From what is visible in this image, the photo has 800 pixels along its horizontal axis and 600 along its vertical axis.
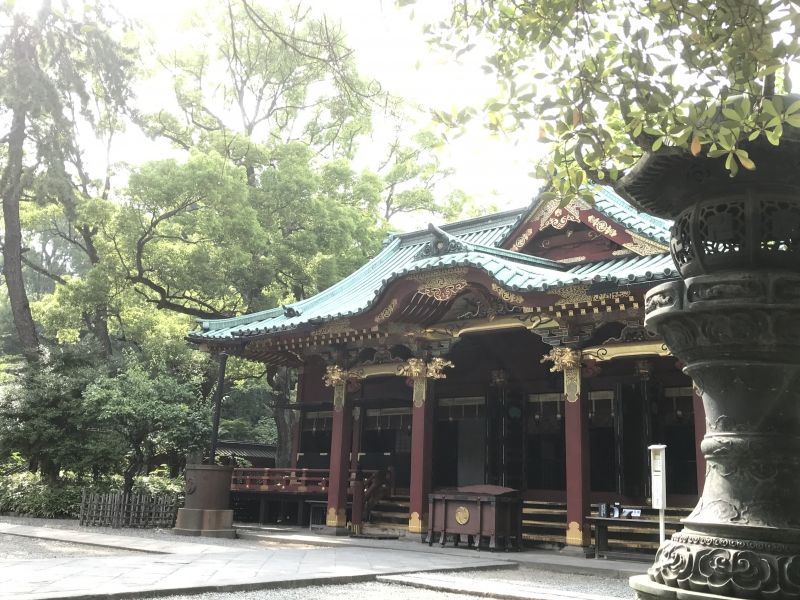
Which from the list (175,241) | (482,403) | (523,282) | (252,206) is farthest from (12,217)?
(523,282)

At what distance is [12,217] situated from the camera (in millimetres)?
20609

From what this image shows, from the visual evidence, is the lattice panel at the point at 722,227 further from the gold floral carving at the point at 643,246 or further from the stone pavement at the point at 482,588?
the gold floral carving at the point at 643,246

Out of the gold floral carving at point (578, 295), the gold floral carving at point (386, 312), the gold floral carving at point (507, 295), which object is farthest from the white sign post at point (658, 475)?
the gold floral carving at point (386, 312)

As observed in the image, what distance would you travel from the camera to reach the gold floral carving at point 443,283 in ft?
38.1

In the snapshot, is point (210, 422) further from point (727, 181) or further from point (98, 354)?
point (727, 181)

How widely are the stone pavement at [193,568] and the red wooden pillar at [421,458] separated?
1.46 m

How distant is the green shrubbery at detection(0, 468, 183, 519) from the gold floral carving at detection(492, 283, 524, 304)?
9.06 metres

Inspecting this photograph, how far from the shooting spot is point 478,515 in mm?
10992

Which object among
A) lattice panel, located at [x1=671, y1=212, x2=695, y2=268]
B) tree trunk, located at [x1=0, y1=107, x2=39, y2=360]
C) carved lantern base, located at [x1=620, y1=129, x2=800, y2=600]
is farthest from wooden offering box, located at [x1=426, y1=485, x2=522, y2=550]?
tree trunk, located at [x1=0, y1=107, x2=39, y2=360]

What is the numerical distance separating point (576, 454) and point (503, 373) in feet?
12.9

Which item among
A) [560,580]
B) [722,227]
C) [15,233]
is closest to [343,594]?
[560,580]

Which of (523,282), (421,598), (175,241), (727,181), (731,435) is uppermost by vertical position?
(175,241)

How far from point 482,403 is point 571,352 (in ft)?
14.0

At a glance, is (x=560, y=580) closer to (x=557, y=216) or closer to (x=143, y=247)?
(x=557, y=216)
